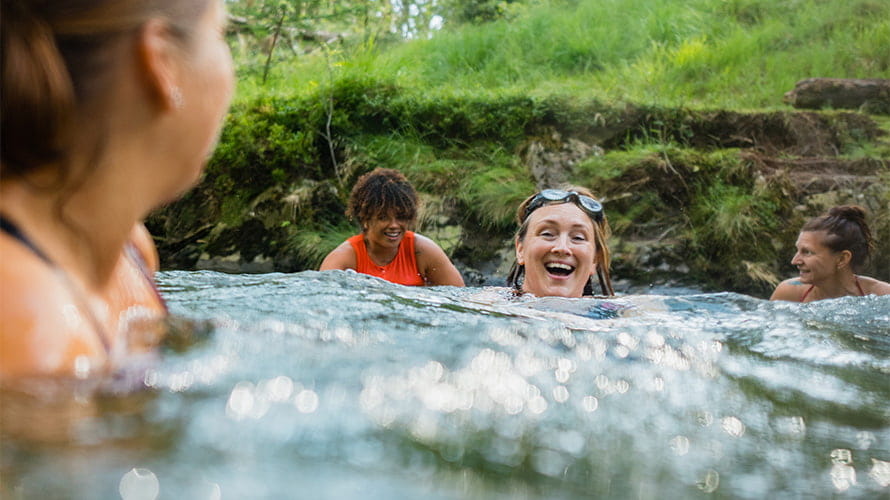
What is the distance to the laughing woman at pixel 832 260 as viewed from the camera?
19.0 feet

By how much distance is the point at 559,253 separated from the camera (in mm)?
4141

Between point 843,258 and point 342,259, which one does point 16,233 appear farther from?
point 843,258

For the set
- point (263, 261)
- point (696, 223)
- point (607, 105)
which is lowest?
point (263, 261)

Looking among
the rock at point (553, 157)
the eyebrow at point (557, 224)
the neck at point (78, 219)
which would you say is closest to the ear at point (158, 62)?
the neck at point (78, 219)

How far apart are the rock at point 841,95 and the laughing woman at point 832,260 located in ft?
12.2

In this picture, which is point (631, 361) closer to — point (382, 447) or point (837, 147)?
point (382, 447)

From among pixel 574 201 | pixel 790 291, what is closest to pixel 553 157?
pixel 790 291

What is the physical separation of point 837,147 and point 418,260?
17.7 ft

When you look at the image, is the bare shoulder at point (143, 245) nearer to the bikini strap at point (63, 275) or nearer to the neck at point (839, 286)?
the bikini strap at point (63, 275)

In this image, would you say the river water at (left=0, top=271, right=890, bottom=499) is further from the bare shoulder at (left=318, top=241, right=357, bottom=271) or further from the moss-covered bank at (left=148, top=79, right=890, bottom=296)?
the moss-covered bank at (left=148, top=79, right=890, bottom=296)

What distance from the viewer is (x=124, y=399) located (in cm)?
100

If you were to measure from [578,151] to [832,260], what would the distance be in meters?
3.15

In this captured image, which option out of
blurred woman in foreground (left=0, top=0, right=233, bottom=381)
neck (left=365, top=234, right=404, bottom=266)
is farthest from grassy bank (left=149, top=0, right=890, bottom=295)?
blurred woman in foreground (left=0, top=0, right=233, bottom=381)

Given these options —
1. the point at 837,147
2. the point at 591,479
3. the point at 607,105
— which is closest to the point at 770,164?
the point at 837,147
